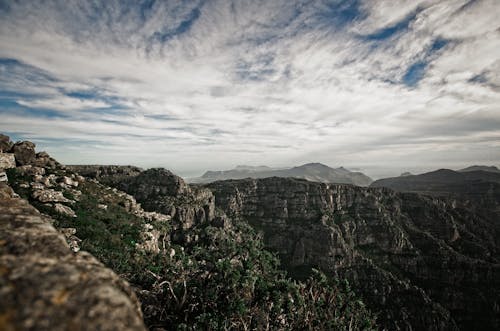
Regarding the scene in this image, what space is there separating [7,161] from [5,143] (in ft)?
71.1

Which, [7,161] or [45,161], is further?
[45,161]

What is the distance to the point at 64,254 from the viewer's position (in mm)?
6461

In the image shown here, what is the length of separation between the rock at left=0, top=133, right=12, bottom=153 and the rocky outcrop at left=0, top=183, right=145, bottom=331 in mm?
140286

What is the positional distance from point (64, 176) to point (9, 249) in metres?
137

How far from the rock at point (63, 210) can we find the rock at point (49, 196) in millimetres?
5275

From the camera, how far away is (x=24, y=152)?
364 ft

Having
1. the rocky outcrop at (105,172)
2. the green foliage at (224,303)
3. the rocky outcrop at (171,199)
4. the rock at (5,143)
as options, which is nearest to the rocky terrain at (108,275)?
the green foliage at (224,303)

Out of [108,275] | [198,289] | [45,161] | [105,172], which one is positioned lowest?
[198,289]

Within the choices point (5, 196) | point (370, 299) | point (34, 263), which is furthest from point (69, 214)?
point (370, 299)

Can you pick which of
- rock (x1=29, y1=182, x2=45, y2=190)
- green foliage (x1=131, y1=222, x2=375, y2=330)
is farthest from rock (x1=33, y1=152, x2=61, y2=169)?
green foliage (x1=131, y1=222, x2=375, y2=330)

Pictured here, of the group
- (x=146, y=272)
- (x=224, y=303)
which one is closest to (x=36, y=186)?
(x=146, y=272)

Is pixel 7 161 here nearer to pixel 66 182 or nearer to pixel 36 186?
pixel 66 182

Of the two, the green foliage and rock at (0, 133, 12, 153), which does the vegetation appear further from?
rock at (0, 133, 12, 153)

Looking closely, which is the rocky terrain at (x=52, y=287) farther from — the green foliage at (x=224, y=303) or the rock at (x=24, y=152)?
the rock at (x=24, y=152)
